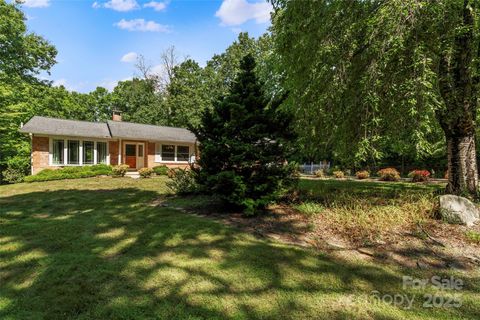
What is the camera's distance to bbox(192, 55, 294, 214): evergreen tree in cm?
593

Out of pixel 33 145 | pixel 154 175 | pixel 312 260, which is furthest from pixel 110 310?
pixel 33 145

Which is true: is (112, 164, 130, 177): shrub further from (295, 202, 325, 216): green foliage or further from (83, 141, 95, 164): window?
(295, 202, 325, 216): green foliage

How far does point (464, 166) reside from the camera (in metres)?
6.25

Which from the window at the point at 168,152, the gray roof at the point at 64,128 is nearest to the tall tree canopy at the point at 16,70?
the gray roof at the point at 64,128

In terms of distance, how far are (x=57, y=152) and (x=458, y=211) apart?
20191 mm

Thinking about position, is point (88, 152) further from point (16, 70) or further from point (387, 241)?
point (387, 241)

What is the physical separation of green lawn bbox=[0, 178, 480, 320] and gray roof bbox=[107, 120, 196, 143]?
562 inches

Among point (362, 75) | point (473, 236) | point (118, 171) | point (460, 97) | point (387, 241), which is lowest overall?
point (387, 241)

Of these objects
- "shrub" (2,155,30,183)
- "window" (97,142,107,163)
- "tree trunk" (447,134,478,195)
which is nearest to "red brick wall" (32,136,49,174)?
"shrub" (2,155,30,183)

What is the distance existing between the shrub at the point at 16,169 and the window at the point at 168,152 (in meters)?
8.86

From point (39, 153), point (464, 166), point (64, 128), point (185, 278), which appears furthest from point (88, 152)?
point (464, 166)

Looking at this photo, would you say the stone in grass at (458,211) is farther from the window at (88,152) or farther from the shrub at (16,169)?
the shrub at (16,169)

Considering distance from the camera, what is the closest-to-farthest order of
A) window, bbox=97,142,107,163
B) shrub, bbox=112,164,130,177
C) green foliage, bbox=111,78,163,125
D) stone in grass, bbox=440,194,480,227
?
stone in grass, bbox=440,194,480,227 → shrub, bbox=112,164,130,177 → window, bbox=97,142,107,163 → green foliage, bbox=111,78,163,125

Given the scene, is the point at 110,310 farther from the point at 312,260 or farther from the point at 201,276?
the point at 312,260
